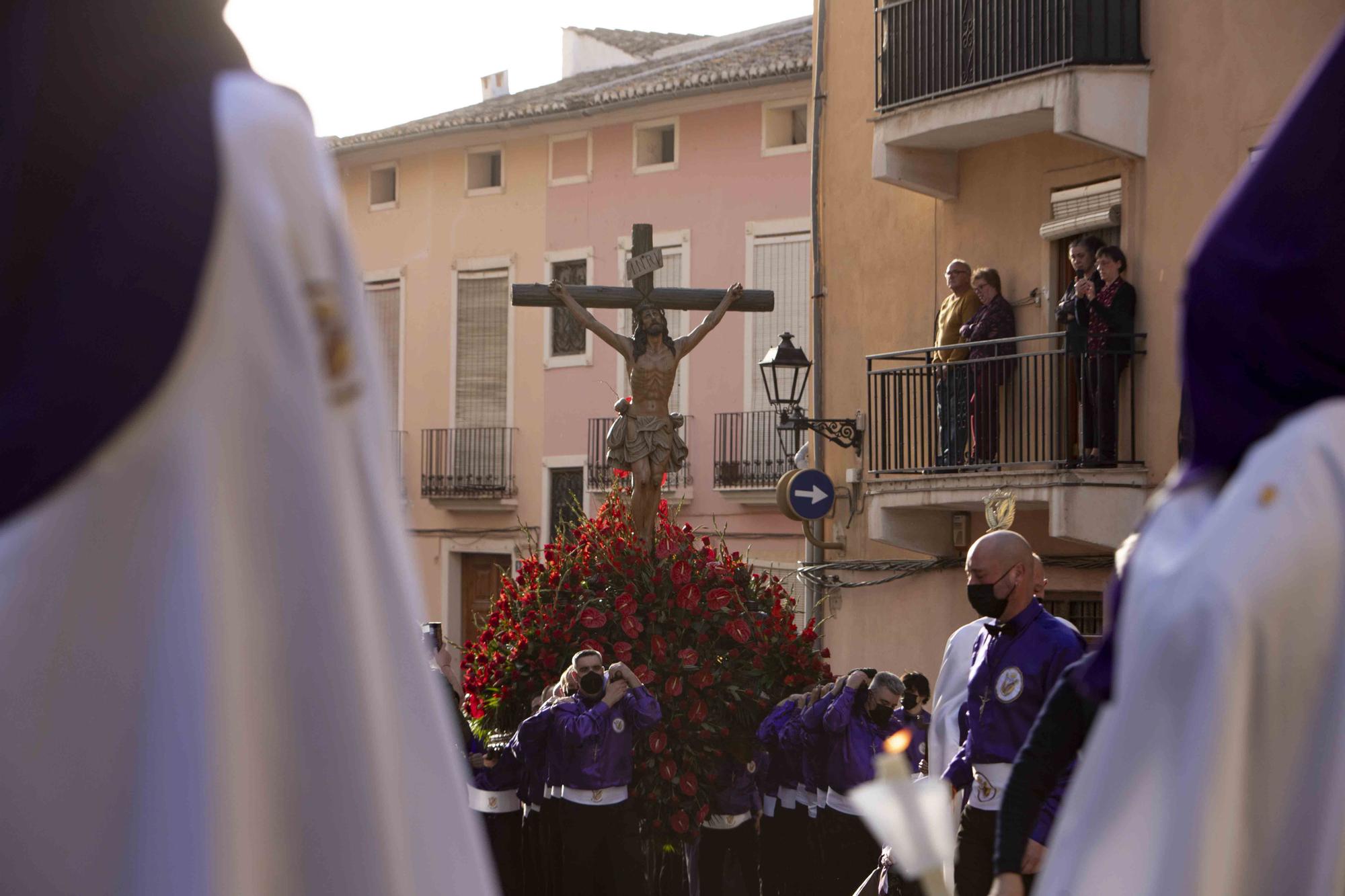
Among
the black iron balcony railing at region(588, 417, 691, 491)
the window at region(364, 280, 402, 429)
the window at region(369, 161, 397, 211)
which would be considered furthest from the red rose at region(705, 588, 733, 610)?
A: the window at region(369, 161, 397, 211)

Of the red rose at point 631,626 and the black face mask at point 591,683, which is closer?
the black face mask at point 591,683

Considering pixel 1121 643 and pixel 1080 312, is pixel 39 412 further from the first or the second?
pixel 1080 312

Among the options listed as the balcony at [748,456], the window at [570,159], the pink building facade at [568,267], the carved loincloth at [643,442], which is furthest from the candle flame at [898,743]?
the window at [570,159]

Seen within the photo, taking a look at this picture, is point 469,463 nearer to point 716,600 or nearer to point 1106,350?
point 1106,350

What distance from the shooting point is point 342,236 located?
190 centimetres

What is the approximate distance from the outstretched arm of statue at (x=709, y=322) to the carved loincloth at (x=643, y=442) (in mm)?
498

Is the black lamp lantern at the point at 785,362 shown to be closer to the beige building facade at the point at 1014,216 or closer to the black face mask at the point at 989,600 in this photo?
the beige building facade at the point at 1014,216

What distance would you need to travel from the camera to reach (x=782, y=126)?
98.3 ft

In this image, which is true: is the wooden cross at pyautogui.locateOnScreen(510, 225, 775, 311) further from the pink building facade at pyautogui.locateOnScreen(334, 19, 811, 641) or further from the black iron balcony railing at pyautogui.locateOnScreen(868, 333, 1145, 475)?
the pink building facade at pyautogui.locateOnScreen(334, 19, 811, 641)

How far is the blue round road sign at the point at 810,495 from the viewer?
19.6 meters

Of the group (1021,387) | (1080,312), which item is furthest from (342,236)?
(1021,387)

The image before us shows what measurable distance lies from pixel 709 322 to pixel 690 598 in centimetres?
248

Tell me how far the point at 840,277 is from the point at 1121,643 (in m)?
19.2

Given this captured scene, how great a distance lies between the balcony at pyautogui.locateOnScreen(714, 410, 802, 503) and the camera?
29.1m
